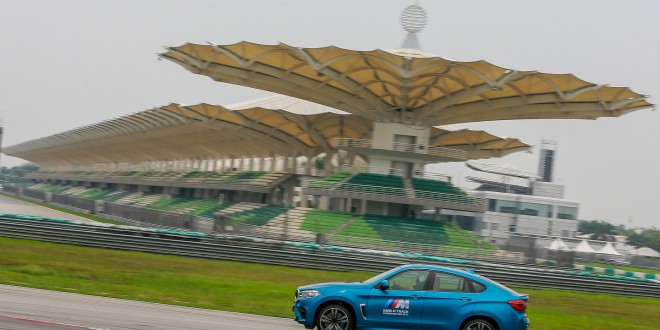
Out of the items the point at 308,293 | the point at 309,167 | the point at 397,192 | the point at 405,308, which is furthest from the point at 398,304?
the point at 309,167

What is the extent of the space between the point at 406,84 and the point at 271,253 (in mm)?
25291

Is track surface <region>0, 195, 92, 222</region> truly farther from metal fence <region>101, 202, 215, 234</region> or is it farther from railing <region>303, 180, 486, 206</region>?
railing <region>303, 180, 486, 206</region>

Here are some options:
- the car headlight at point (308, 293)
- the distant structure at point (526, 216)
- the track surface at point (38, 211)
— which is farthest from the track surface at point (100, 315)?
the distant structure at point (526, 216)

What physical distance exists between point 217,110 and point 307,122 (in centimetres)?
784

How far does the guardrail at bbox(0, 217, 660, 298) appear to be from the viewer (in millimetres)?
33938

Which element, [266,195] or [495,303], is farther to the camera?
[266,195]

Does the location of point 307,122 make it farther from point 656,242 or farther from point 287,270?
point 656,242

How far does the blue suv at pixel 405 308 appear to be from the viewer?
14.5 meters

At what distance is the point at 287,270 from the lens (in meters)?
33.4

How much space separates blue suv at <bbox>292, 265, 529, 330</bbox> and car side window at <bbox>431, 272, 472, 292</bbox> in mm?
57

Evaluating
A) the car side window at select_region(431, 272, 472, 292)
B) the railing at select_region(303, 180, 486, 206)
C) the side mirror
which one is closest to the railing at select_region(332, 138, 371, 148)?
the railing at select_region(303, 180, 486, 206)

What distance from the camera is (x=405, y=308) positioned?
47.7 ft

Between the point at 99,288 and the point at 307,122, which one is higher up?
the point at 307,122

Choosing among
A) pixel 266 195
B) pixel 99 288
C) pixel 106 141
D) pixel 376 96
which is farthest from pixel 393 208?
pixel 106 141
